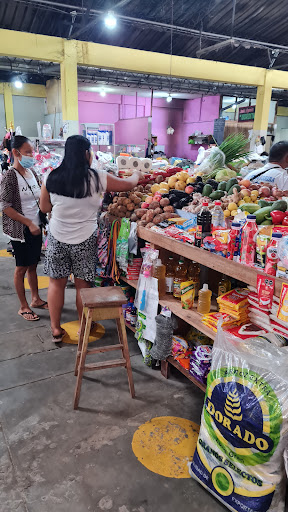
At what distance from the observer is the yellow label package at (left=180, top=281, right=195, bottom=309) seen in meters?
2.63

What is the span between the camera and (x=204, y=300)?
2.52 metres

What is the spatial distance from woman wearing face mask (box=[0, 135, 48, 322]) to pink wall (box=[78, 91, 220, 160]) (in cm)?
968

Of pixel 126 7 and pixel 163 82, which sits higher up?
pixel 126 7

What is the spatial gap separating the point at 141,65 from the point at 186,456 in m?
8.80

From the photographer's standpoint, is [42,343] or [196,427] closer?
[196,427]

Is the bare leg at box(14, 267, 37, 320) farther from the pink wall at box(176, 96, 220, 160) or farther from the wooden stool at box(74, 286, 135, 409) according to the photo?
the pink wall at box(176, 96, 220, 160)

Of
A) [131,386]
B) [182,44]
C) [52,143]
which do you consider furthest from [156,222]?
[182,44]

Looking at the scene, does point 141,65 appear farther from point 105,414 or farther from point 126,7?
point 105,414

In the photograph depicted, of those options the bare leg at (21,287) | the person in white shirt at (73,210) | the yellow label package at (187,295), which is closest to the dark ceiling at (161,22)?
the person in white shirt at (73,210)

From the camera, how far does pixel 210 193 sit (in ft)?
9.87

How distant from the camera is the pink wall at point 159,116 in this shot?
1404 centimetres

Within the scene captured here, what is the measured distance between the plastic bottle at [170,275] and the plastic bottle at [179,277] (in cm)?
5

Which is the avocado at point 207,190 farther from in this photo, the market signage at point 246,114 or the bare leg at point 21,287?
the market signage at point 246,114

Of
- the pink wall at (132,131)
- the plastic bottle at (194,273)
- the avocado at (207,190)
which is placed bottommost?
the plastic bottle at (194,273)
